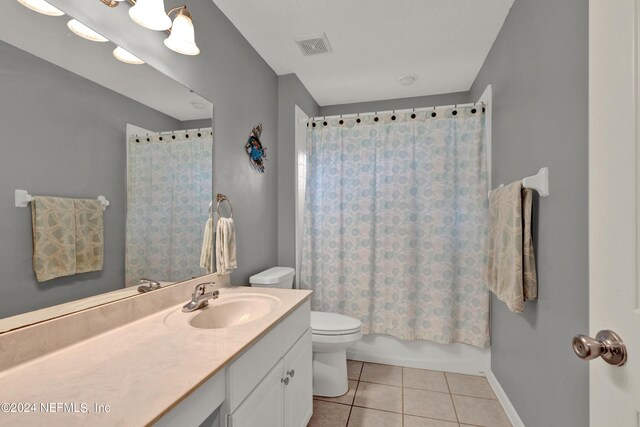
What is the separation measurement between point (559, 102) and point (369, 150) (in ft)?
4.44

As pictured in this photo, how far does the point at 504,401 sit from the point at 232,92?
8.63ft

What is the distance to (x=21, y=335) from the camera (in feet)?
2.60

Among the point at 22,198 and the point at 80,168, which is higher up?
the point at 80,168

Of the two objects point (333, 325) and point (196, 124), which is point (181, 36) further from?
point (333, 325)

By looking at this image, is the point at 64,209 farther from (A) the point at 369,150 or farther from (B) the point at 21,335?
(A) the point at 369,150

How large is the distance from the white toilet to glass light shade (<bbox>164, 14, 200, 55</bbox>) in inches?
54.0

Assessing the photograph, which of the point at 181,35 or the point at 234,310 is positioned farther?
the point at 234,310

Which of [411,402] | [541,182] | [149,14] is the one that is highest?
[149,14]

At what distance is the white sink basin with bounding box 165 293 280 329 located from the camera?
4.22ft

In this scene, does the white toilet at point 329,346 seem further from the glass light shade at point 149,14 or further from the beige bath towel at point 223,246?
the glass light shade at point 149,14

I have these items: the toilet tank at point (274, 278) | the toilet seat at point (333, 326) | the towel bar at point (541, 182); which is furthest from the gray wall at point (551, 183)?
the toilet tank at point (274, 278)

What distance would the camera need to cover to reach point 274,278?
1983 mm

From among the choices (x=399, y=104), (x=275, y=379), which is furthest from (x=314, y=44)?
(x=275, y=379)

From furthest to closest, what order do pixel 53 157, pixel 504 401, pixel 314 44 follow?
pixel 314 44 < pixel 504 401 < pixel 53 157
